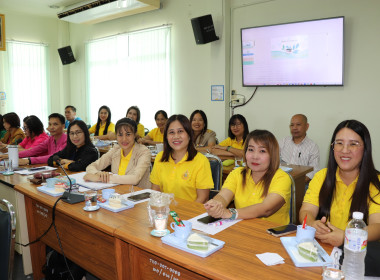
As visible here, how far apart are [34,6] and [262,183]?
696 centimetres

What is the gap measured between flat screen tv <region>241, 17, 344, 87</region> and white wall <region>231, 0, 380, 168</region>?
13cm

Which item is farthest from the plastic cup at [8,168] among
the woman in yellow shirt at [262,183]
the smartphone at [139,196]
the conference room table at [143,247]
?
the woman in yellow shirt at [262,183]

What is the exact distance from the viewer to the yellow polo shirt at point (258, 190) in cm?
197

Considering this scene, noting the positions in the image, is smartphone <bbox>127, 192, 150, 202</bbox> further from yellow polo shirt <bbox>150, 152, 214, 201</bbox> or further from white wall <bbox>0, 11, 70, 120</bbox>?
white wall <bbox>0, 11, 70, 120</bbox>

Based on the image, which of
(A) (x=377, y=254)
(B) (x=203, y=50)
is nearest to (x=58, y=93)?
(B) (x=203, y=50)

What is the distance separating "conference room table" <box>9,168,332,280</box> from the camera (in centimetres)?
128

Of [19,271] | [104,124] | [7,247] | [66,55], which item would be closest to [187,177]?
[7,247]

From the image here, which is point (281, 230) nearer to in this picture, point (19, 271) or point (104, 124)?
point (19, 271)

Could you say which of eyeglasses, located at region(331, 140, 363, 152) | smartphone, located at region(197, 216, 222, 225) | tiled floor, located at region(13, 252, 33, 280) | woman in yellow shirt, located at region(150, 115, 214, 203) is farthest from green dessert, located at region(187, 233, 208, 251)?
tiled floor, located at region(13, 252, 33, 280)

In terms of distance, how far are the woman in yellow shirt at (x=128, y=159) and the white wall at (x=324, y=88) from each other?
261 centimetres

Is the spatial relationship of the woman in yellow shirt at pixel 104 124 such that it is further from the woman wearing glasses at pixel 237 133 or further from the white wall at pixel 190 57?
the woman wearing glasses at pixel 237 133

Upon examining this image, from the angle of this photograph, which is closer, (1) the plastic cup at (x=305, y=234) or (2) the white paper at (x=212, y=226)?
(1) the plastic cup at (x=305, y=234)

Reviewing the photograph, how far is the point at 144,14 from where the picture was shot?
253 inches

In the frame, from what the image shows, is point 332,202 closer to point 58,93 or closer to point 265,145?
point 265,145
